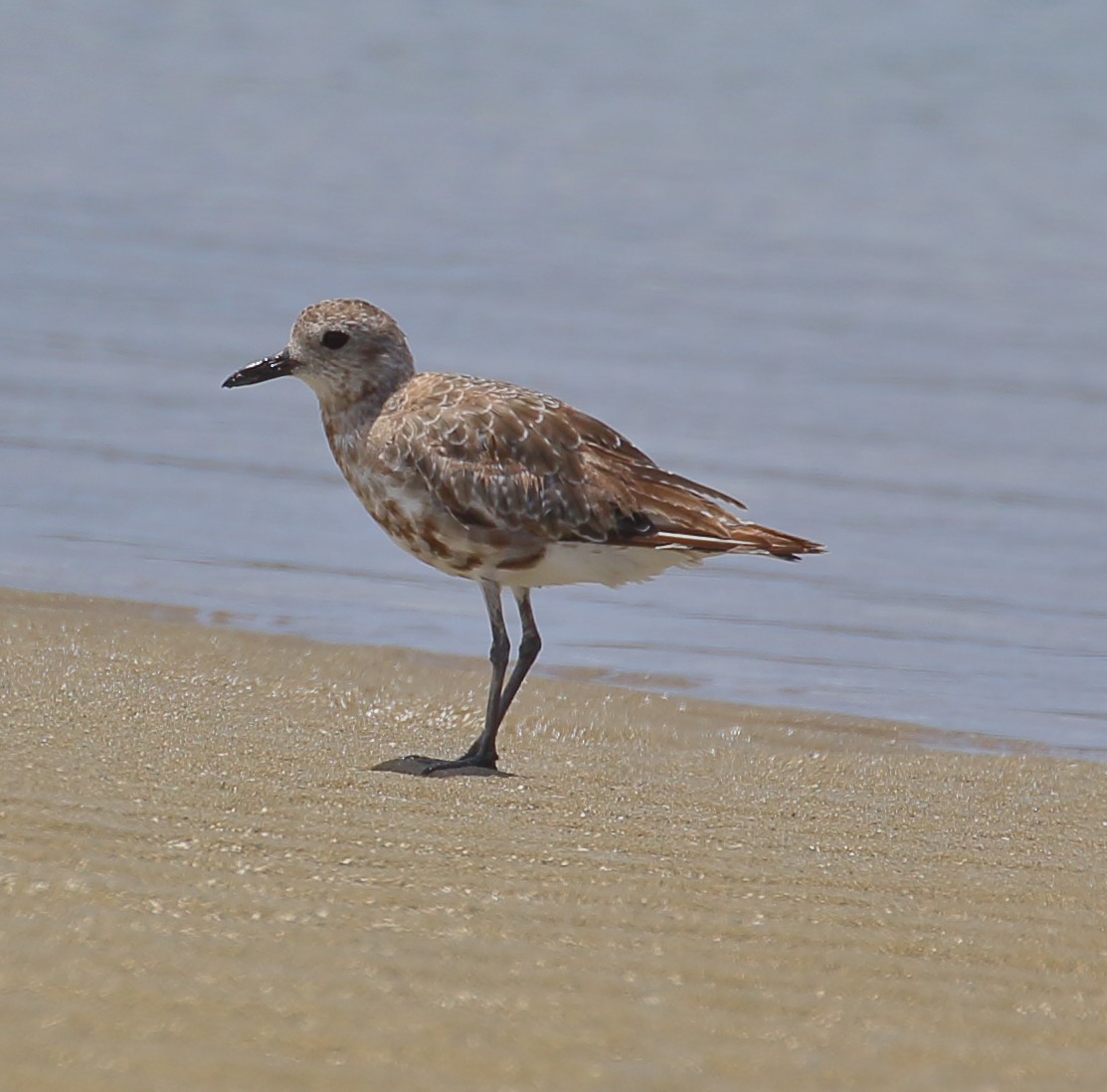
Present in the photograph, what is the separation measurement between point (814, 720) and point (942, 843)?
1928 mm

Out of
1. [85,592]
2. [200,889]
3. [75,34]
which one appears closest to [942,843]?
[200,889]

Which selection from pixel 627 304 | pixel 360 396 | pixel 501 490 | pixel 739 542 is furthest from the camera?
pixel 627 304

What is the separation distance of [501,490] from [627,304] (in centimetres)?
717

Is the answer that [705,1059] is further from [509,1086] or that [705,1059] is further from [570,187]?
[570,187]

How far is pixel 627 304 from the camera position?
13344 millimetres

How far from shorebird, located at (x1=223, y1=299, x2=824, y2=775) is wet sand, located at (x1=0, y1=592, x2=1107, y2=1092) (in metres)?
0.54

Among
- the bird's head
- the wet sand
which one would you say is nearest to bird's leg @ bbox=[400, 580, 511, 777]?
the wet sand

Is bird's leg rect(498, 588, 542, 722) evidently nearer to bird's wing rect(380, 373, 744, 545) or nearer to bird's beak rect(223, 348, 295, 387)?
bird's wing rect(380, 373, 744, 545)

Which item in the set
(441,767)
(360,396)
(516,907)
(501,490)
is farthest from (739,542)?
(516,907)

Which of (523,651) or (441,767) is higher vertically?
(523,651)

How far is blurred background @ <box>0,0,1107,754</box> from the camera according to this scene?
8375 mm

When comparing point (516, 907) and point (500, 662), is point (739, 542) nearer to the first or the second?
point (500, 662)

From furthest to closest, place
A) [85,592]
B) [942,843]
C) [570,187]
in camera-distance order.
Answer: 1. [570,187]
2. [85,592]
3. [942,843]

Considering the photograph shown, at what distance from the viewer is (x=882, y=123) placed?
66.7ft
